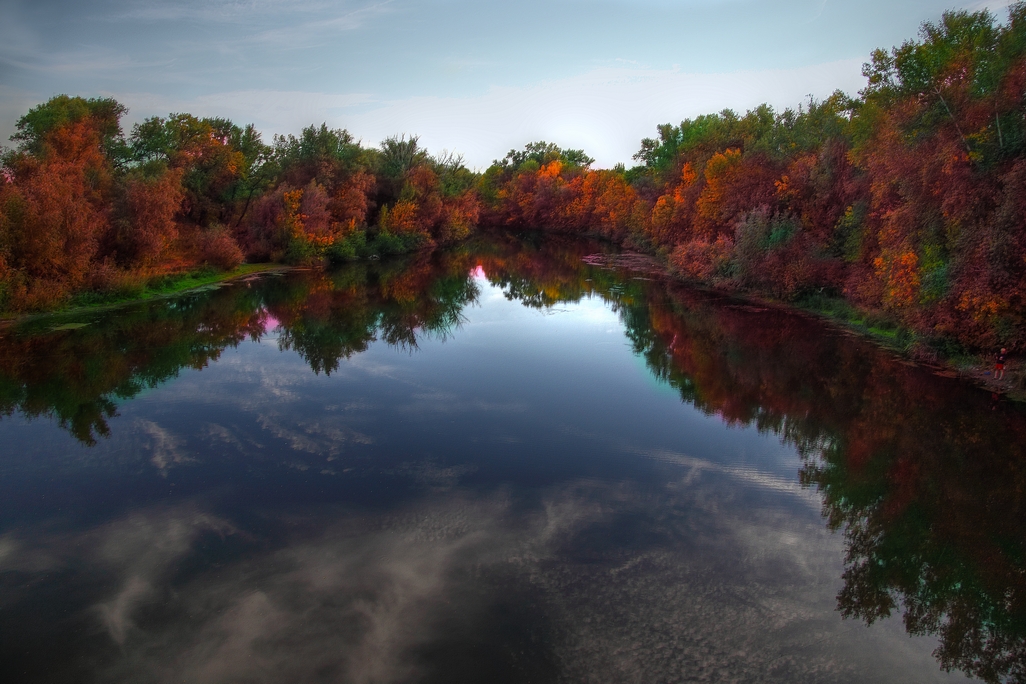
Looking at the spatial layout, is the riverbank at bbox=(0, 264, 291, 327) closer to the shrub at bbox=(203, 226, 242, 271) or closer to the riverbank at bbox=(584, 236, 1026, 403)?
the shrub at bbox=(203, 226, 242, 271)

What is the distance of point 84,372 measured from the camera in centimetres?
1473

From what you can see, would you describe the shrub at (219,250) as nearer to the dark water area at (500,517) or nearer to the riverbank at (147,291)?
the riverbank at (147,291)

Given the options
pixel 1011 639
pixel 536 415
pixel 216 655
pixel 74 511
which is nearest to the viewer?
pixel 216 655

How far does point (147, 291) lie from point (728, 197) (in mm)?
26712

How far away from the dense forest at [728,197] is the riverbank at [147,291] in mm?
358

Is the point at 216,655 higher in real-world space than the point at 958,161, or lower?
lower

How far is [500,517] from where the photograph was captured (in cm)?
865

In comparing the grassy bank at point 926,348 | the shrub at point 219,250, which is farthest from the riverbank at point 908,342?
the shrub at point 219,250

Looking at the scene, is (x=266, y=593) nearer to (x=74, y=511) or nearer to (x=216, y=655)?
(x=216, y=655)

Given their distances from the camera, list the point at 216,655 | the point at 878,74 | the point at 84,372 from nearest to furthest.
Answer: the point at 216,655
the point at 84,372
the point at 878,74

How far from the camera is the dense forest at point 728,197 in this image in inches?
594

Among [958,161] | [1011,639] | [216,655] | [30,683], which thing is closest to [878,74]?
[958,161]

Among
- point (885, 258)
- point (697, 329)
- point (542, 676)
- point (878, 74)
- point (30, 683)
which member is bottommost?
point (30, 683)

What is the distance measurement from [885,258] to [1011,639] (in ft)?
46.0
